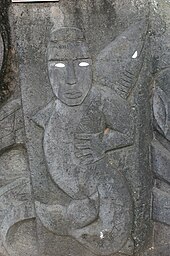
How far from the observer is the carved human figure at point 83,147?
1.59 meters

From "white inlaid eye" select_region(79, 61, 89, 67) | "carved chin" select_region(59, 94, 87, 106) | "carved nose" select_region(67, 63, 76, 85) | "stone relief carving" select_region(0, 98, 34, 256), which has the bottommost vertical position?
"stone relief carving" select_region(0, 98, 34, 256)

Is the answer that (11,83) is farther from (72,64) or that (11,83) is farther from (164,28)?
(164,28)

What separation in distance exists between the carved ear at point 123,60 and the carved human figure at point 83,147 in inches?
1.4

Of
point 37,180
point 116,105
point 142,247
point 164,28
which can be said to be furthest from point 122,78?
point 142,247

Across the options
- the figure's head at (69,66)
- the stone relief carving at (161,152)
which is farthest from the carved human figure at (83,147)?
the stone relief carving at (161,152)

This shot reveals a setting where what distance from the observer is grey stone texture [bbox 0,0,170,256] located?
1.59 metres

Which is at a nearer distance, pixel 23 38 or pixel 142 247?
pixel 23 38

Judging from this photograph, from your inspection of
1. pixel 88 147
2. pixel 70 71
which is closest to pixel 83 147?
pixel 88 147

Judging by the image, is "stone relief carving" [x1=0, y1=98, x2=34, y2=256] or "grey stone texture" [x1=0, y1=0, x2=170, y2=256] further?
"stone relief carving" [x1=0, y1=98, x2=34, y2=256]

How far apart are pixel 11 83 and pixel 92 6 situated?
403 millimetres

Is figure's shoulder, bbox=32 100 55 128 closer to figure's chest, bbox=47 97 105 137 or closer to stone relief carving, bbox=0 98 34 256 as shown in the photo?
figure's chest, bbox=47 97 105 137

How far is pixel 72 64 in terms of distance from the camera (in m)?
1.59

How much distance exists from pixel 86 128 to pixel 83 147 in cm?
7

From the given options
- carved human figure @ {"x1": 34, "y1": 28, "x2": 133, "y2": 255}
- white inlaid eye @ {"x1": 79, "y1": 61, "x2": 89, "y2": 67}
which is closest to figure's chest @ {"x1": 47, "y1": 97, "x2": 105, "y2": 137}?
carved human figure @ {"x1": 34, "y1": 28, "x2": 133, "y2": 255}
